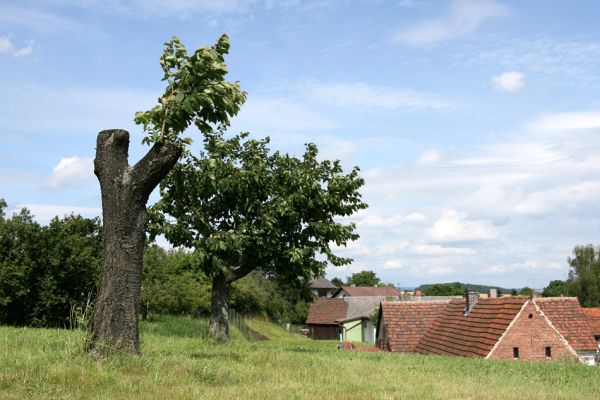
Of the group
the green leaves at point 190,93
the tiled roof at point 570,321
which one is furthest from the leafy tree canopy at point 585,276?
the green leaves at point 190,93

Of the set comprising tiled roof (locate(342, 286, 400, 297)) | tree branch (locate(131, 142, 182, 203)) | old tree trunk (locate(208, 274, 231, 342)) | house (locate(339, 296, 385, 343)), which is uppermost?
tiled roof (locate(342, 286, 400, 297))

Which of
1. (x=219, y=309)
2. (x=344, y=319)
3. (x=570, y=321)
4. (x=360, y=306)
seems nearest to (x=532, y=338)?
(x=570, y=321)

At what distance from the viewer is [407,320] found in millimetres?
41688

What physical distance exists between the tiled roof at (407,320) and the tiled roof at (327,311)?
46.7 m

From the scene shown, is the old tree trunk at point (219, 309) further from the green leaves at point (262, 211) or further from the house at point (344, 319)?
the house at point (344, 319)

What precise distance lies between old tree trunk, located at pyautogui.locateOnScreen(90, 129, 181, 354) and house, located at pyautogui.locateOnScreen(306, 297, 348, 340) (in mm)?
→ 81220

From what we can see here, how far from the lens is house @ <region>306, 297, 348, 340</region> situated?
90062 millimetres

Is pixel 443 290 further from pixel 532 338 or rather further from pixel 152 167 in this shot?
pixel 152 167

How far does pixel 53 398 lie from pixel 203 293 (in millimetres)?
37830

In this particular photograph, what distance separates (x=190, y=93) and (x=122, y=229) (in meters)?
2.40

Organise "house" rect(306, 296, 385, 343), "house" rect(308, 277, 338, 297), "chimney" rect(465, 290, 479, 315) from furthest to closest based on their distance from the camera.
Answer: "house" rect(308, 277, 338, 297) < "house" rect(306, 296, 385, 343) < "chimney" rect(465, 290, 479, 315)

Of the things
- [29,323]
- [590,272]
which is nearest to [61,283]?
[29,323]

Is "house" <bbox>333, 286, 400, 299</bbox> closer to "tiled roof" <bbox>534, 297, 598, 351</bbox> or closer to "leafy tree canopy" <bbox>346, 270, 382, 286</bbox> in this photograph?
"leafy tree canopy" <bbox>346, 270, 382, 286</bbox>

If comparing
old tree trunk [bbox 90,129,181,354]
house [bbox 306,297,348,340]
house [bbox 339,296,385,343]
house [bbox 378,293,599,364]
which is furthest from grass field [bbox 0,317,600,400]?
house [bbox 306,297,348,340]
